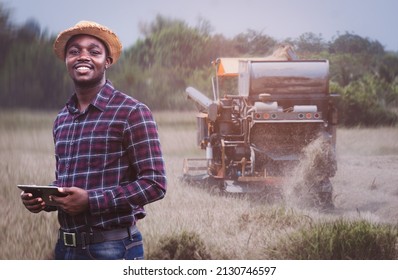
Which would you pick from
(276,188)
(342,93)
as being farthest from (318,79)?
(276,188)

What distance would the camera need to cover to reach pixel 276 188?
309cm

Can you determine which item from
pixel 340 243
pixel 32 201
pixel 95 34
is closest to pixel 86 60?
pixel 95 34

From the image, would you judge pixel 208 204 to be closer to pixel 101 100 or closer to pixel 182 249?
pixel 182 249

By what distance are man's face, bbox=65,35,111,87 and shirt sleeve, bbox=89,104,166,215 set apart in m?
0.26

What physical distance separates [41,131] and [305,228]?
4.86 feet

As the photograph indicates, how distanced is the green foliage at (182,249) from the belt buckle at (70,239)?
3.23 ft

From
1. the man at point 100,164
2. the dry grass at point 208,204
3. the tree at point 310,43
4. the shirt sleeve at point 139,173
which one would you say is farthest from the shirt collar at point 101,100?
the tree at point 310,43

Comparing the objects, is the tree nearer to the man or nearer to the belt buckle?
the man

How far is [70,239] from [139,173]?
361 millimetres

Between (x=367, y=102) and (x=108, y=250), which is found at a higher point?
(x=367, y=102)

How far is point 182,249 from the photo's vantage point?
2975 millimetres

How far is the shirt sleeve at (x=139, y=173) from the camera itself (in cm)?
194

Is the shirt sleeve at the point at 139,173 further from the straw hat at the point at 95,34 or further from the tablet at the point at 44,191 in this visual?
the straw hat at the point at 95,34
